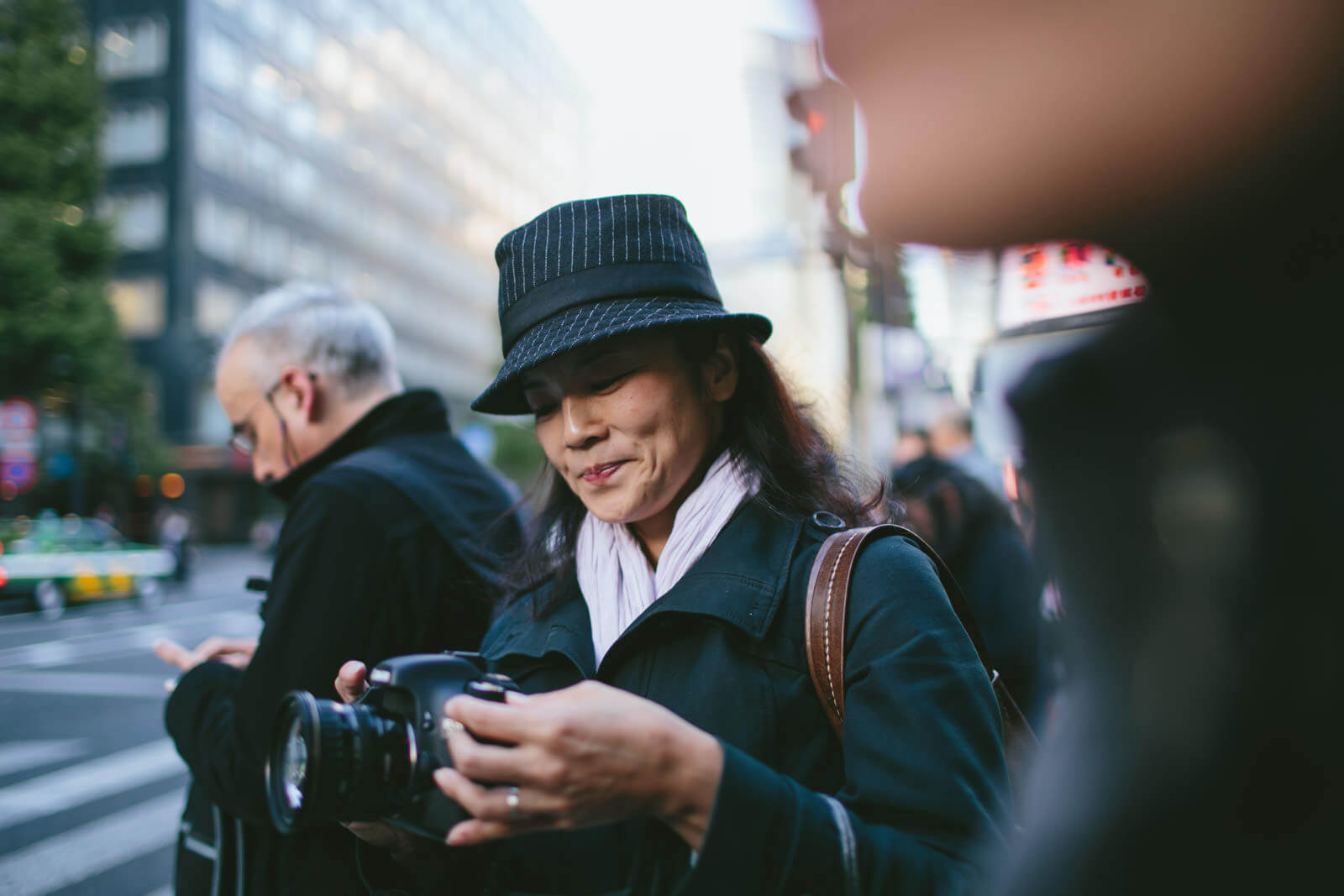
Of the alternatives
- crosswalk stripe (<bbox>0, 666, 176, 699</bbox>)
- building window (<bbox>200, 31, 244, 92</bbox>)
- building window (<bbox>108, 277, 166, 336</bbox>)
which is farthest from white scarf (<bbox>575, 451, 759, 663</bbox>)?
building window (<bbox>200, 31, 244, 92</bbox>)

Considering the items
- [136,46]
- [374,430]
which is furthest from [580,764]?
[136,46]

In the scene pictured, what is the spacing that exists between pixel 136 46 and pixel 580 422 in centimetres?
3702

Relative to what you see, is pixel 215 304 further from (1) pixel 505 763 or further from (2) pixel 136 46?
(1) pixel 505 763

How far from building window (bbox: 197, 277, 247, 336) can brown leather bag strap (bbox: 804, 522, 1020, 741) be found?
32.7m

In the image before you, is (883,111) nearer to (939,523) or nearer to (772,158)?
(939,523)

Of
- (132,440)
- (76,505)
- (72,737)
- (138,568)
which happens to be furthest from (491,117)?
(72,737)

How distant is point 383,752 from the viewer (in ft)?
3.80

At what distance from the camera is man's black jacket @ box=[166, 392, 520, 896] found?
1.81 meters

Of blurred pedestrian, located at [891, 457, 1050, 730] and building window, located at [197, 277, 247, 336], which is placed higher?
building window, located at [197, 277, 247, 336]

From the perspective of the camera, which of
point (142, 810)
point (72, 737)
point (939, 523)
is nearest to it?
point (939, 523)

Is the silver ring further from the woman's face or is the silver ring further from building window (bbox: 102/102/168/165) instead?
building window (bbox: 102/102/168/165)

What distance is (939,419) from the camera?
16.6ft

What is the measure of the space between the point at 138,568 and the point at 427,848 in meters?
15.9

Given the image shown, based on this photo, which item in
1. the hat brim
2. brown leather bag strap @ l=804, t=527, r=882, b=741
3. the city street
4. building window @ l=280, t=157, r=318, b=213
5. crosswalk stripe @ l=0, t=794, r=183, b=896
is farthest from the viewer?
building window @ l=280, t=157, r=318, b=213
